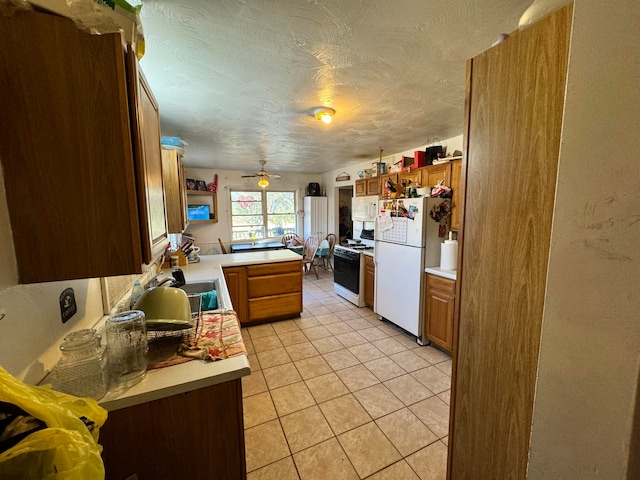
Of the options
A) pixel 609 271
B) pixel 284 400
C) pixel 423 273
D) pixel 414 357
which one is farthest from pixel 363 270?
pixel 609 271

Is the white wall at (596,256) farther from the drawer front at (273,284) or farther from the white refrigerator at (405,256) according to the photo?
the drawer front at (273,284)

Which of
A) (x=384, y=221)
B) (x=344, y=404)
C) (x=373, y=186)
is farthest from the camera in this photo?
(x=373, y=186)

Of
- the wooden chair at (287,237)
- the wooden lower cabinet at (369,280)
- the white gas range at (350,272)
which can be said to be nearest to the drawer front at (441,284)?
the wooden lower cabinet at (369,280)

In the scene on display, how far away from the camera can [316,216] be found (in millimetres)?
6031

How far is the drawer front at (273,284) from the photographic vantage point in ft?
10.5

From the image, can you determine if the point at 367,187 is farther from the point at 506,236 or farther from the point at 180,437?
the point at 180,437

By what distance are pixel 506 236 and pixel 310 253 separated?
15.8 ft

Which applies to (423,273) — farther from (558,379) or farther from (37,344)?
(37,344)

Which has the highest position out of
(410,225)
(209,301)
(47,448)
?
(410,225)

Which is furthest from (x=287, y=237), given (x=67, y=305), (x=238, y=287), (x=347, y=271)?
(x=67, y=305)

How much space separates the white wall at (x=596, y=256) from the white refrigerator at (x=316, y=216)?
541cm

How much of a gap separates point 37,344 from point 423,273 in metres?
2.77

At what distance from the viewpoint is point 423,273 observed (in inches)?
109

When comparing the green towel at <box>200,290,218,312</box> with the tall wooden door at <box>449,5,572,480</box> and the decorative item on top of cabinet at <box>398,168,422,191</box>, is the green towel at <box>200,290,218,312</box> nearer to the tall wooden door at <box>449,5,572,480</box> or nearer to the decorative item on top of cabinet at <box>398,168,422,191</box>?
the tall wooden door at <box>449,5,572,480</box>
